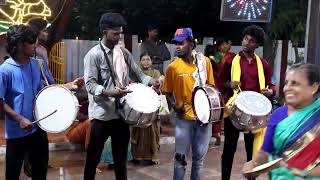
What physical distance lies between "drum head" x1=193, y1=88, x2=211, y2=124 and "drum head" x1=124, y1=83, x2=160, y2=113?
38 cm

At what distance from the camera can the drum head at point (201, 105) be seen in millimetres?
4859

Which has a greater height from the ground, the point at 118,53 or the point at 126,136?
the point at 118,53

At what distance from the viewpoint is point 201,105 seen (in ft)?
16.1

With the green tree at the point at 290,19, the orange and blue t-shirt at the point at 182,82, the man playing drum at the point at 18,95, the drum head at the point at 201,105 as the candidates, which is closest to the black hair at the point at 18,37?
the man playing drum at the point at 18,95

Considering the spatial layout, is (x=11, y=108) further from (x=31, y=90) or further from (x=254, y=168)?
(x=254, y=168)

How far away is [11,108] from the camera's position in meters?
4.26

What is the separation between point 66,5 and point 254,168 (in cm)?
811

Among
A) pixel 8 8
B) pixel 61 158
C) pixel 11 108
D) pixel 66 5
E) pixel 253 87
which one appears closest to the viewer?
pixel 11 108

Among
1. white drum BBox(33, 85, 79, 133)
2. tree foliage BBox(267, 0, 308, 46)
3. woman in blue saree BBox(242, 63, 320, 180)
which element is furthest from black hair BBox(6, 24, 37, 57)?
tree foliage BBox(267, 0, 308, 46)

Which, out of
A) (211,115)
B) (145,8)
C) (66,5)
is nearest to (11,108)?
(211,115)

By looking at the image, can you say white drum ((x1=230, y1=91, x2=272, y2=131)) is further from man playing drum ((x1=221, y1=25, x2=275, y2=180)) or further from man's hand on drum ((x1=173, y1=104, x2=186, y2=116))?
man's hand on drum ((x1=173, y1=104, x2=186, y2=116))

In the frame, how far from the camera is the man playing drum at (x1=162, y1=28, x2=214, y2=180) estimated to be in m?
5.08

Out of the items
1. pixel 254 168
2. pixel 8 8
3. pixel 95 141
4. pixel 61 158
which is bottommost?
pixel 61 158

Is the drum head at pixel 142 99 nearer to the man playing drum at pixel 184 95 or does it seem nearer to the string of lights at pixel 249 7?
the man playing drum at pixel 184 95
